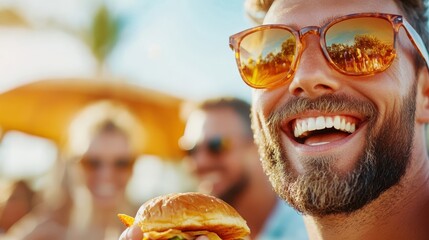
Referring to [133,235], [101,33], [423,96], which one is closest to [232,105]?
[423,96]

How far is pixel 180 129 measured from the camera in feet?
35.7

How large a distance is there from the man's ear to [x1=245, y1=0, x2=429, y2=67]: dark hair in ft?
0.17

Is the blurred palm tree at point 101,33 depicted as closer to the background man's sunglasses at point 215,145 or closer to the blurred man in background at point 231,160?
the blurred man in background at point 231,160

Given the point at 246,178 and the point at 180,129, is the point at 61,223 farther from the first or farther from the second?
the point at 180,129

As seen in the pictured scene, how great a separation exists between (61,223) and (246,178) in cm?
237

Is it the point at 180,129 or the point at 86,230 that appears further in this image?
the point at 180,129

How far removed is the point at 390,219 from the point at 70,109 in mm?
8313

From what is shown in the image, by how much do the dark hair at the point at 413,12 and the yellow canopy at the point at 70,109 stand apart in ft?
23.4

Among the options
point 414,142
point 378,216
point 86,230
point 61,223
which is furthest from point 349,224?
point 61,223

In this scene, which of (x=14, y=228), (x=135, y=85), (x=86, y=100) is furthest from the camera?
(x=135, y=85)

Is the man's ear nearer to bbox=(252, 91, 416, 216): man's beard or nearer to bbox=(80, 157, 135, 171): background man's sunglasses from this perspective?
bbox=(252, 91, 416, 216): man's beard

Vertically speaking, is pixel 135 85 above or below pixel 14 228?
above

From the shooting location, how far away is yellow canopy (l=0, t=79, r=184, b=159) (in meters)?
10.3

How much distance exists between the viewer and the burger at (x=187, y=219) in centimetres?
246
